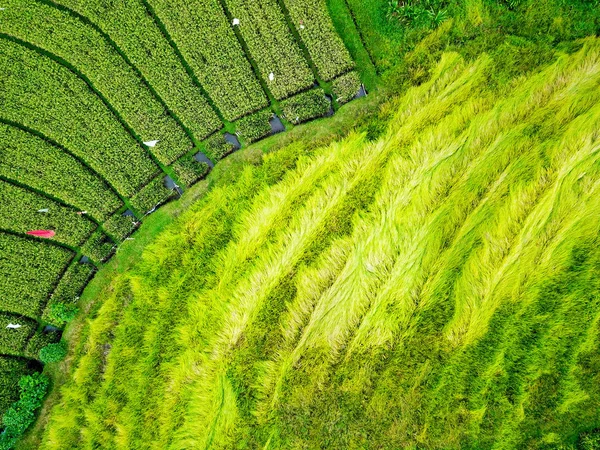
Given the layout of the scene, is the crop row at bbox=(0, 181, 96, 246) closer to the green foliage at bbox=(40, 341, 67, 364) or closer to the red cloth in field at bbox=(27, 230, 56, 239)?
the red cloth in field at bbox=(27, 230, 56, 239)

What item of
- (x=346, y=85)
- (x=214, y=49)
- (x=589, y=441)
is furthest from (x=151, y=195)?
(x=589, y=441)

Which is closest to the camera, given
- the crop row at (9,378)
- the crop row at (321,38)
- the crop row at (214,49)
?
the crop row at (321,38)

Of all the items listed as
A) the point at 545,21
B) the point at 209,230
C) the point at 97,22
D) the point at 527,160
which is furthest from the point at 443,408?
the point at 97,22

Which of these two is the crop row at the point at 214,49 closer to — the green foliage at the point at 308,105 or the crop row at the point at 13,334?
the green foliage at the point at 308,105

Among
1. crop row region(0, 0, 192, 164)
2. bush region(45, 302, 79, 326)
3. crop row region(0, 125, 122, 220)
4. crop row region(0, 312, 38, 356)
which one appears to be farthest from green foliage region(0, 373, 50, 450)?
crop row region(0, 0, 192, 164)

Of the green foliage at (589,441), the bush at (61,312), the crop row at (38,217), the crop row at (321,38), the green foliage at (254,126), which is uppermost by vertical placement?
the crop row at (321,38)

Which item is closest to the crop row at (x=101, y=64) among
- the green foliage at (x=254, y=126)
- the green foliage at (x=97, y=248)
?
the green foliage at (x=254, y=126)

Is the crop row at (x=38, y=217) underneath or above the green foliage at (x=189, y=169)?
underneath

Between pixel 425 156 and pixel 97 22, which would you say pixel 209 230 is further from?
pixel 97 22

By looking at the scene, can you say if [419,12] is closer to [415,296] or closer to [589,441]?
[415,296]
